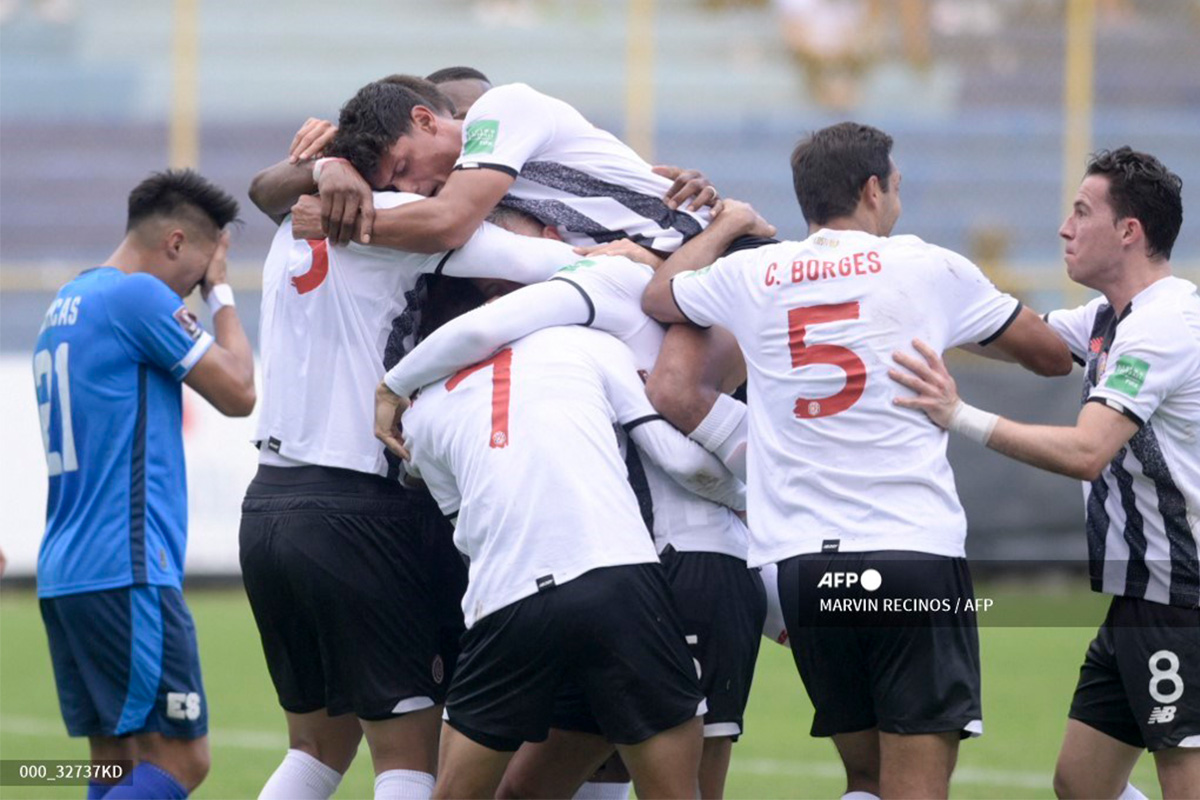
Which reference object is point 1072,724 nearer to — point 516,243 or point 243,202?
point 516,243

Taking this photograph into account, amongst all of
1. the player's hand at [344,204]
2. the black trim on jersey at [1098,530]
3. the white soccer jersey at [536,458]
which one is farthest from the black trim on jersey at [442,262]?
the black trim on jersey at [1098,530]

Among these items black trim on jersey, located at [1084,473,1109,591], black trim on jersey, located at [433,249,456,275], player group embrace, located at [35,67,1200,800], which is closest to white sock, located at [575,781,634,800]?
player group embrace, located at [35,67,1200,800]

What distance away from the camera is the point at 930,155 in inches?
738

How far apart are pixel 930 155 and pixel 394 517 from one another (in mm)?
14555

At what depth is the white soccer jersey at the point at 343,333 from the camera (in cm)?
521

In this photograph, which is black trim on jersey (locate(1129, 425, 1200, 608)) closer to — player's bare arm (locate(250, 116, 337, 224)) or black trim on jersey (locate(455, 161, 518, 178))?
black trim on jersey (locate(455, 161, 518, 178))

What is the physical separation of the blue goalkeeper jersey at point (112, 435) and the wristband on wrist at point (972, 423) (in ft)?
9.70

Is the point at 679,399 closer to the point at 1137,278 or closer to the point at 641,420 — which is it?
the point at 641,420

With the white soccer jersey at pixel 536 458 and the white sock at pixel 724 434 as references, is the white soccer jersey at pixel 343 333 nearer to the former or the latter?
the white soccer jersey at pixel 536 458

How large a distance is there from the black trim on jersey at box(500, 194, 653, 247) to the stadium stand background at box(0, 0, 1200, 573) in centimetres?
1183

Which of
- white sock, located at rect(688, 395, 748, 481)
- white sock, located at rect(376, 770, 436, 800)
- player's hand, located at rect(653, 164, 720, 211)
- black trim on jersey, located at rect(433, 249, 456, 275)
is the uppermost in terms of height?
player's hand, located at rect(653, 164, 720, 211)

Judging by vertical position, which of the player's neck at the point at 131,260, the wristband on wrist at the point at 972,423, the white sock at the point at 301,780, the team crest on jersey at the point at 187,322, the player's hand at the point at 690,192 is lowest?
the white sock at the point at 301,780

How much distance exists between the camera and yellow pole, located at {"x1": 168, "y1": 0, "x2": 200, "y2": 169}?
57.6 feet

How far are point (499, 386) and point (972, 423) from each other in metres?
1.35
